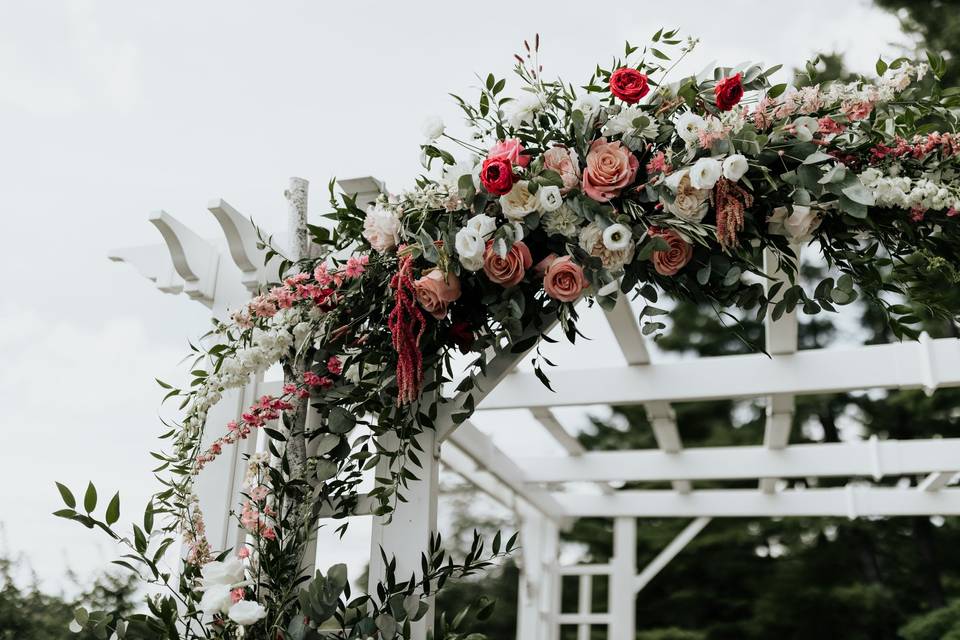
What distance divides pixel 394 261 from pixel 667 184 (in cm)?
59

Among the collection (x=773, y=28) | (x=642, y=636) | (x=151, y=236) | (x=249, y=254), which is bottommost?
(x=642, y=636)

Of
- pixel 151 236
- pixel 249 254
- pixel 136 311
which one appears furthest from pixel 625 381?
pixel 151 236

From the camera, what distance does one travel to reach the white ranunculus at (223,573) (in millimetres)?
1671

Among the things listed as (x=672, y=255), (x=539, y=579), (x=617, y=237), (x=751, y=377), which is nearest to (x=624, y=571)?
(x=539, y=579)

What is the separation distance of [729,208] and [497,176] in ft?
1.46

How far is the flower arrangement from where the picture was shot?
169 centimetres

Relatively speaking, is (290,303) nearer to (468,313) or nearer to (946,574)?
(468,313)

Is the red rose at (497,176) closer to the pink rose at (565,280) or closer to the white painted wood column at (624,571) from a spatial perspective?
the pink rose at (565,280)

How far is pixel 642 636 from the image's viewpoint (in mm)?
9188

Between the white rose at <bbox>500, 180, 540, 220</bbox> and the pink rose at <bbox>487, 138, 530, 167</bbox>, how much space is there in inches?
2.0

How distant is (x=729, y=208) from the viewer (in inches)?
66.5

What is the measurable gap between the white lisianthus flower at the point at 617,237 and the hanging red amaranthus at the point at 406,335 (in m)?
0.39

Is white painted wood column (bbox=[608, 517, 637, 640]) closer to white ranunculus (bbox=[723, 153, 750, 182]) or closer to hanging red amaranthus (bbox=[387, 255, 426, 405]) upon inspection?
hanging red amaranthus (bbox=[387, 255, 426, 405])

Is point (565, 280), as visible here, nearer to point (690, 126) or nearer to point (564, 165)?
point (564, 165)
